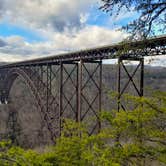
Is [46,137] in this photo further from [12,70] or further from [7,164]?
[7,164]

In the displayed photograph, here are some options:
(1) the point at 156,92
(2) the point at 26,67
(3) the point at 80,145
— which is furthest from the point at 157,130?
(2) the point at 26,67

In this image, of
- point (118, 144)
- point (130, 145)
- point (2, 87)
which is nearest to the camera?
point (130, 145)

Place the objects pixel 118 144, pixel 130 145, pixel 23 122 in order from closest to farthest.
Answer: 1. pixel 130 145
2. pixel 118 144
3. pixel 23 122

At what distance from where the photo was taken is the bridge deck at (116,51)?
22.8 ft

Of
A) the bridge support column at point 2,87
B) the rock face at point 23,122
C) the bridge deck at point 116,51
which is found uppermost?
the bridge deck at point 116,51

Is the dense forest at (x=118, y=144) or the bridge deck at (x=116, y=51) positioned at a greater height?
the bridge deck at (x=116, y=51)

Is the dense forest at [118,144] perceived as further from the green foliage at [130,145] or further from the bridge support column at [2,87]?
the bridge support column at [2,87]

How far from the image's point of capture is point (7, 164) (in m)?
5.50

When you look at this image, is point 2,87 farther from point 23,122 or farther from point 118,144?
point 118,144

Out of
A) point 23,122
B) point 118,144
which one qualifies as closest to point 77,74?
point 118,144

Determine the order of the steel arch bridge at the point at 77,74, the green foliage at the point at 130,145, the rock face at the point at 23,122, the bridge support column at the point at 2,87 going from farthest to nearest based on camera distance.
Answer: the bridge support column at the point at 2,87, the rock face at the point at 23,122, the steel arch bridge at the point at 77,74, the green foliage at the point at 130,145

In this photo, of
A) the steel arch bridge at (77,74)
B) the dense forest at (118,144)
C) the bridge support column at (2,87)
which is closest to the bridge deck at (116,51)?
the steel arch bridge at (77,74)

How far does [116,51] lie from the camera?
16406 mm

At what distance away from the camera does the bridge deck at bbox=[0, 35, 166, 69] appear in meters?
6.94
